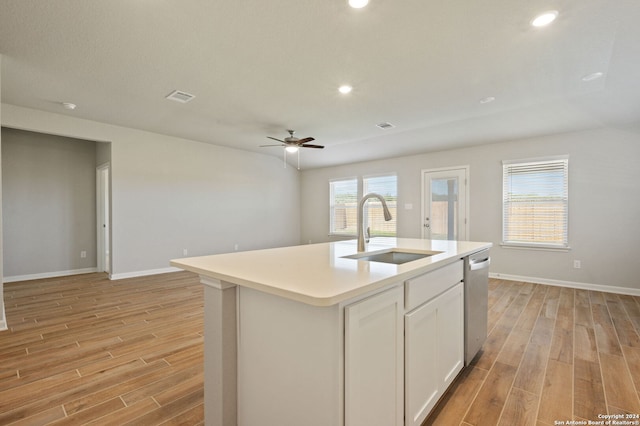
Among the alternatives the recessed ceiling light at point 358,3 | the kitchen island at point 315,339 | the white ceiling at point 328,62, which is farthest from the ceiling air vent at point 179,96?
the kitchen island at point 315,339

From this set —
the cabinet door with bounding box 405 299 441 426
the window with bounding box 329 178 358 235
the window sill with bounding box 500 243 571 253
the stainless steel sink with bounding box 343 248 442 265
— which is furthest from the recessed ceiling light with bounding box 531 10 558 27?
the window with bounding box 329 178 358 235

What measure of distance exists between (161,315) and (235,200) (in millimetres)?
3798

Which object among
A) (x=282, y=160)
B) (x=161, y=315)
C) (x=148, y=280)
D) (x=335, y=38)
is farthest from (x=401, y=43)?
(x=282, y=160)

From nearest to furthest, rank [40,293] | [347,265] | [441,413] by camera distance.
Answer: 1. [347,265]
2. [441,413]
3. [40,293]

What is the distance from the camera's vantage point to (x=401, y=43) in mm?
2482

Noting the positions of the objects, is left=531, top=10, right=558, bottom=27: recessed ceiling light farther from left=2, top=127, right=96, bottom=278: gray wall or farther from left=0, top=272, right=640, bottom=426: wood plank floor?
left=2, top=127, right=96, bottom=278: gray wall

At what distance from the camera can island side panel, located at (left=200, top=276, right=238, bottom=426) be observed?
53.5 inches

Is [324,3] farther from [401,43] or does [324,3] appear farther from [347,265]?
[347,265]

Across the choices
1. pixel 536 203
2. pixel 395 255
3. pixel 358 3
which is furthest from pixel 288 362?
pixel 536 203

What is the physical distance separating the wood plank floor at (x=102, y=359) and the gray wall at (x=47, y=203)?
3.92 feet

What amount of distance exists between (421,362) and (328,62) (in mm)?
2625

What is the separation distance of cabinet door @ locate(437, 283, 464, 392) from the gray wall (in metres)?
6.54

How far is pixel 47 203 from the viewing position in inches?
206

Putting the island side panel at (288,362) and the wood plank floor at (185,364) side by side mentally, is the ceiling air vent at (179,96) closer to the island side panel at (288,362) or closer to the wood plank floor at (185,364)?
the wood plank floor at (185,364)
